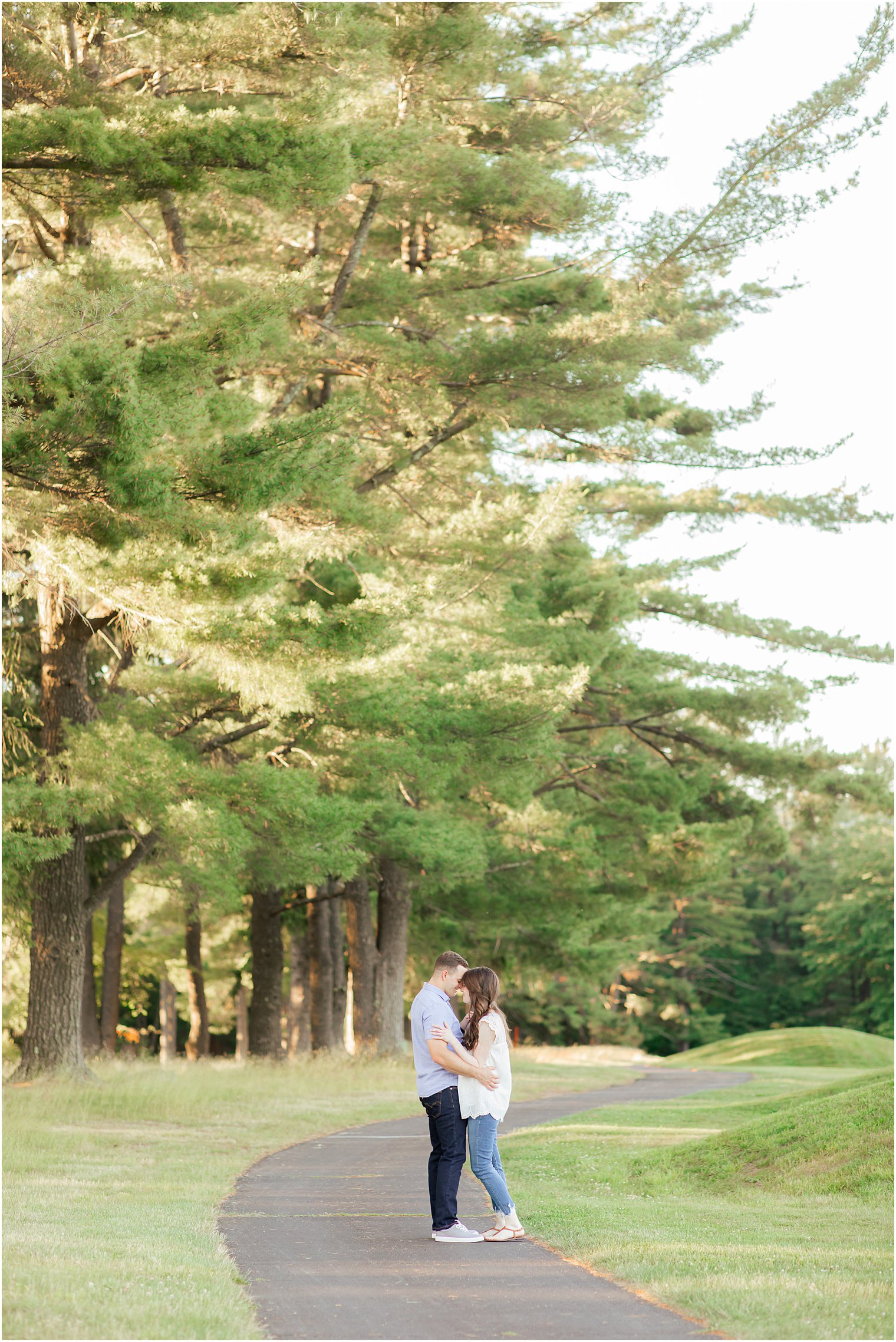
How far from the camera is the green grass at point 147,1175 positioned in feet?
18.0

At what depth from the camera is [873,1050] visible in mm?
35000

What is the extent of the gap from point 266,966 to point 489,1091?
2095cm

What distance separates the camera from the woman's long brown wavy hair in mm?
7586

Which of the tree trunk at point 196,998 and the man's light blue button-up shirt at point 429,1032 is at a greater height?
the man's light blue button-up shirt at point 429,1032

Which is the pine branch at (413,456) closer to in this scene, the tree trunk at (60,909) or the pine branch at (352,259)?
the pine branch at (352,259)

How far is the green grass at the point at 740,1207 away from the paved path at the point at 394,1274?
315 millimetres

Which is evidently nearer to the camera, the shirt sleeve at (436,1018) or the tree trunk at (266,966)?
the shirt sleeve at (436,1018)

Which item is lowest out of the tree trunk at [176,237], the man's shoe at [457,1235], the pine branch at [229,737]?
the man's shoe at [457,1235]

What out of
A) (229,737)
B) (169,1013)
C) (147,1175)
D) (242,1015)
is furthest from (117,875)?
(242,1015)

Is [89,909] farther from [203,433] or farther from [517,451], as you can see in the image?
[517,451]

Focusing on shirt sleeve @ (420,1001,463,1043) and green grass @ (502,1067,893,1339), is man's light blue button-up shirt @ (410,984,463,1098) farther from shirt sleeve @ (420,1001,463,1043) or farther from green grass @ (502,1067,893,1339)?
green grass @ (502,1067,893,1339)

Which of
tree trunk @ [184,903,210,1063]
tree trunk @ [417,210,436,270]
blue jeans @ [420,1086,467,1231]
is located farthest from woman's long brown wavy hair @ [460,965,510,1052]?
tree trunk @ [184,903,210,1063]

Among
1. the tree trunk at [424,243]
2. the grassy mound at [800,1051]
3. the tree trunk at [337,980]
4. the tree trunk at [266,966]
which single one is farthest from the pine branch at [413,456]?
the grassy mound at [800,1051]

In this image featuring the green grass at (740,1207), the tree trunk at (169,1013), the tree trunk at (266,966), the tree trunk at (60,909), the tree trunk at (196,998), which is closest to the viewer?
the green grass at (740,1207)
